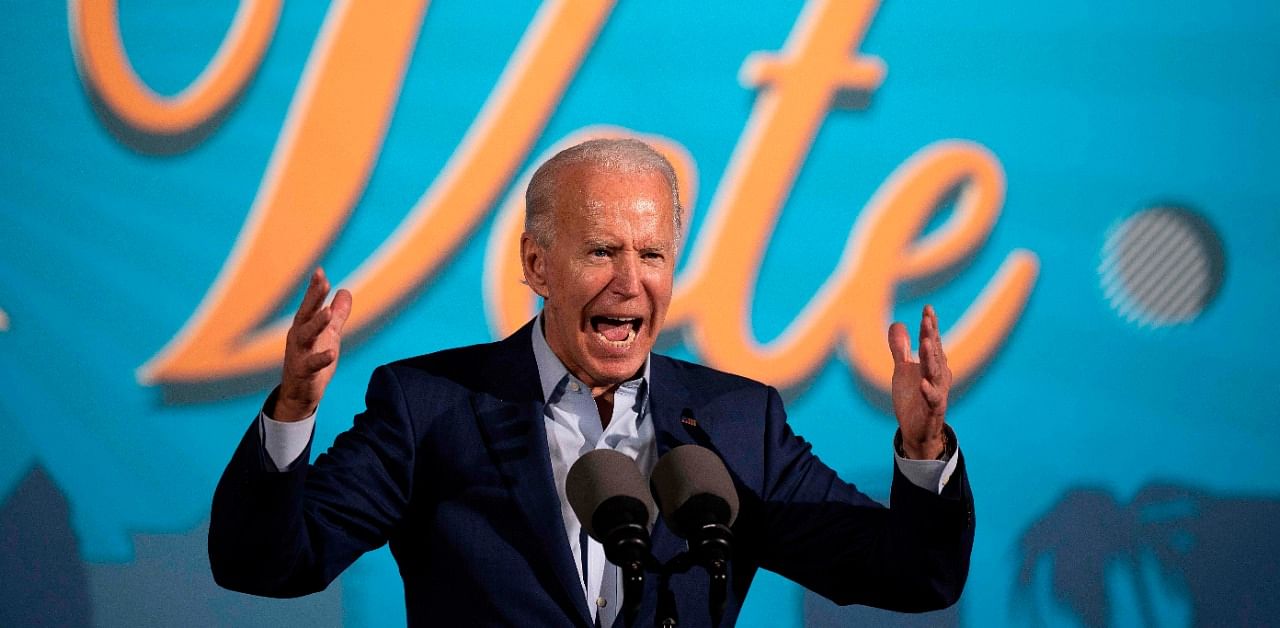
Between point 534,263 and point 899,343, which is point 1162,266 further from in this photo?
point 534,263

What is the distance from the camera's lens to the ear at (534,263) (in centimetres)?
225

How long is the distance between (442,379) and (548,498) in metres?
0.30

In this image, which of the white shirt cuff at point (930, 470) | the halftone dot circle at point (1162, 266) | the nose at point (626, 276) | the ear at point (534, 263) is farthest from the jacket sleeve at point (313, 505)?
the halftone dot circle at point (1162, 266)

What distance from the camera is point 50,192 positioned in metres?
3.42

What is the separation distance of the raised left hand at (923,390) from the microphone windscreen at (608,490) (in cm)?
47

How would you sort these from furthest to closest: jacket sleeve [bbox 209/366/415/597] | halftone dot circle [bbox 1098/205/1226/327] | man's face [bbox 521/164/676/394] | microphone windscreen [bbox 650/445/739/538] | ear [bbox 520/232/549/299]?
halftone dot circle [bbox 1098/205/1226/327]
ear [bbox 520/232/549/299]
man's face [bbox 521/164/676/394]
jacket sleeve [bbox 209/366/415/597]
microphone windscreen [bbox 650/445/739/538]

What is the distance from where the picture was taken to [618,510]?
154 centimetres

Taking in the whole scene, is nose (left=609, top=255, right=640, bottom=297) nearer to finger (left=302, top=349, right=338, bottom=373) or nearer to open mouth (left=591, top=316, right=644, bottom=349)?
open mouth (left=591, top=316, right=644, bottom=349)

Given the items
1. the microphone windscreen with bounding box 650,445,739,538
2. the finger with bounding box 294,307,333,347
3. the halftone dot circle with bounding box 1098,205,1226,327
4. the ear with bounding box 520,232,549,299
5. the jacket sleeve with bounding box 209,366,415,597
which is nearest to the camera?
the microphone windscreen with bounding box 650,445,739,538

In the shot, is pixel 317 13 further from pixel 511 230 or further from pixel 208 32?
pixel 511 230

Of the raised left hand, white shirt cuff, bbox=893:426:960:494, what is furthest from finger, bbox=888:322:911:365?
white shirt cuff, bbox=893:426:960:494

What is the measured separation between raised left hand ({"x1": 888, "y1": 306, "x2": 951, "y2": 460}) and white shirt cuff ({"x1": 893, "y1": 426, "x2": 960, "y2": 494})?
1cm

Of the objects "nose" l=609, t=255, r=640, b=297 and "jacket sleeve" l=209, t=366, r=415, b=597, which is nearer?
"jacket sleeve" l=209, t=366, r=415, b=597

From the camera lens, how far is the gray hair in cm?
216
